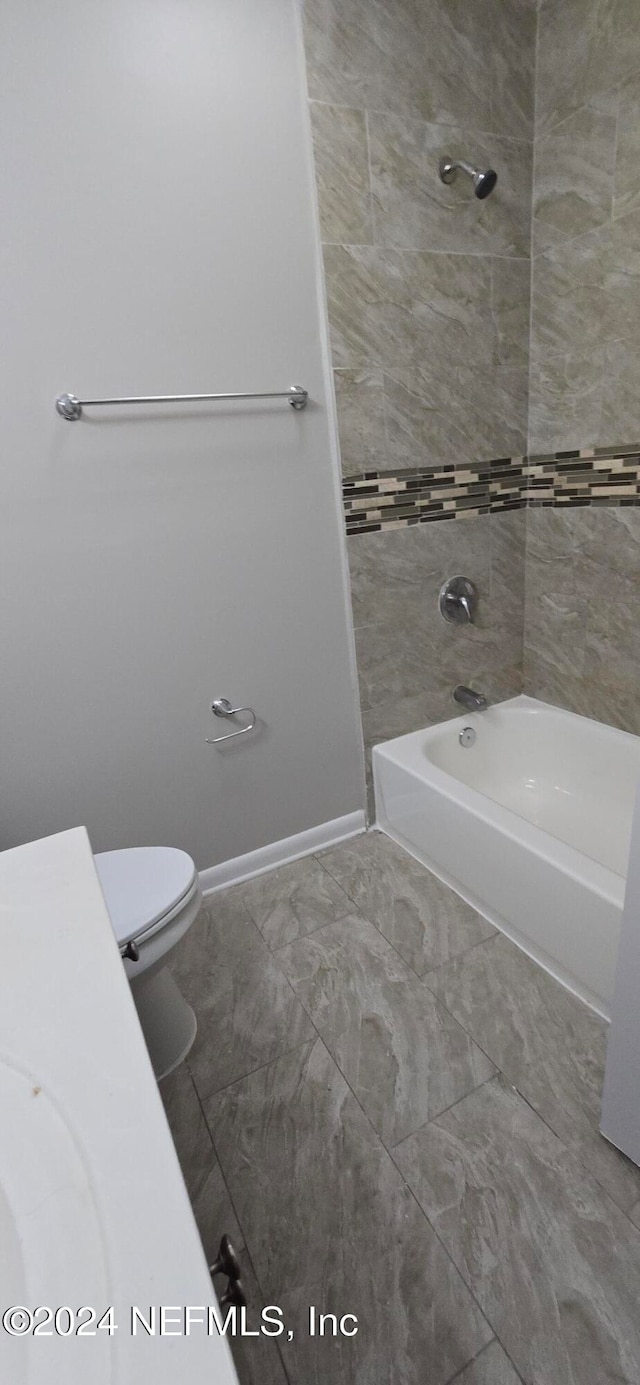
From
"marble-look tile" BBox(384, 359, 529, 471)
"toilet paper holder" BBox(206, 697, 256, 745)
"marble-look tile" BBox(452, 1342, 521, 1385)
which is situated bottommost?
"marble-look tile" BBox(452, 1342, 521, 1385)

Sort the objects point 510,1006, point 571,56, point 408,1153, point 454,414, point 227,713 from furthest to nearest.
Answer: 1. point 454,414
2. point 227,713
3. point 571,56
4. point 510,1006
5. point 408,1153

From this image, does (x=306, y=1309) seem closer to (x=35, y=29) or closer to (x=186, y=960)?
(x=186, y=960)

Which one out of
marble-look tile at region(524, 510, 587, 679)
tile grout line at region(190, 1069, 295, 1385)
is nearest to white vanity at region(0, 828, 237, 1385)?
tile grout line at region(190, 1069, 295, 1385)

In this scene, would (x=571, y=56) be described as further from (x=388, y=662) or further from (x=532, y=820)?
(x=532, y=820)

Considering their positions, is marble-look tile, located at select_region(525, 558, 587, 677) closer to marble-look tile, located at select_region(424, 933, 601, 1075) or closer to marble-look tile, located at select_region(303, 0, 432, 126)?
Result: marble-look tile, located at select_region(424, 933, 601, 1075)

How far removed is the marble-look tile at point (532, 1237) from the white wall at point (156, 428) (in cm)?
108

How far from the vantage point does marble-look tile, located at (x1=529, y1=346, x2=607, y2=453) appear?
1.87 m

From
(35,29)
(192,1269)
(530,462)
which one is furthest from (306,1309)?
(35,29)

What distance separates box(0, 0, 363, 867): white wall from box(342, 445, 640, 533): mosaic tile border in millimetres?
136

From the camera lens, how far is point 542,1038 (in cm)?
138

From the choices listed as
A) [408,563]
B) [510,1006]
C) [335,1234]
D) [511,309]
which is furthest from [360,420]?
[335,1234]

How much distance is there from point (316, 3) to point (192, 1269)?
7.65ft

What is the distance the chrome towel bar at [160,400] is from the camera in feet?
4.60

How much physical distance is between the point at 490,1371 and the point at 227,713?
1.44m
